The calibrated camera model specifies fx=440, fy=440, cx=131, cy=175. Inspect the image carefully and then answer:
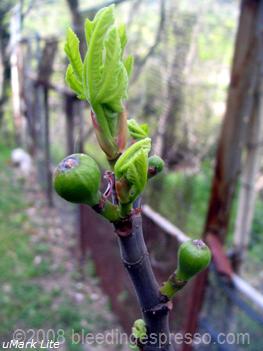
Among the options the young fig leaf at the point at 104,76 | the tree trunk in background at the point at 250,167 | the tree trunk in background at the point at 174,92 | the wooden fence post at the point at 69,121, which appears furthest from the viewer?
the wooden fence post at the point at 69,121

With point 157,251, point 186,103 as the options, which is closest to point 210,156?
point 186,103

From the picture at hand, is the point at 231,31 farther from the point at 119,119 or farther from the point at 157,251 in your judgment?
the point at 119,119

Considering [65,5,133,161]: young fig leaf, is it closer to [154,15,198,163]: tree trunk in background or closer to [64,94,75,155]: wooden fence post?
[154,15,198,163]: tree trunk in background

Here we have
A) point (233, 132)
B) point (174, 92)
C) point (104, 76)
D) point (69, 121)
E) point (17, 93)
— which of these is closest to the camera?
point (104, 76)

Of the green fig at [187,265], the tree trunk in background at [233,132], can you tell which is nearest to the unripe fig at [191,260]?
the green fig at [187,265]

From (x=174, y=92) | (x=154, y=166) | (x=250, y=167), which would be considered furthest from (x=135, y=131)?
(x=174, y=92)

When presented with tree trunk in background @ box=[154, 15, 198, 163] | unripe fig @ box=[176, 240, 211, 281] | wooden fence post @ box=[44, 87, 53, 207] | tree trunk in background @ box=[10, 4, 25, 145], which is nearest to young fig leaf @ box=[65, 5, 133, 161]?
unripe fig @ box=[176, 240, 211, 281]

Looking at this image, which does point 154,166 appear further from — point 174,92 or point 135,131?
point 174,92

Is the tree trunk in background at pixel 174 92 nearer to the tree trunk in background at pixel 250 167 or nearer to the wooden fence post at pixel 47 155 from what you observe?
the tree trunk in background at pixel 250 167
